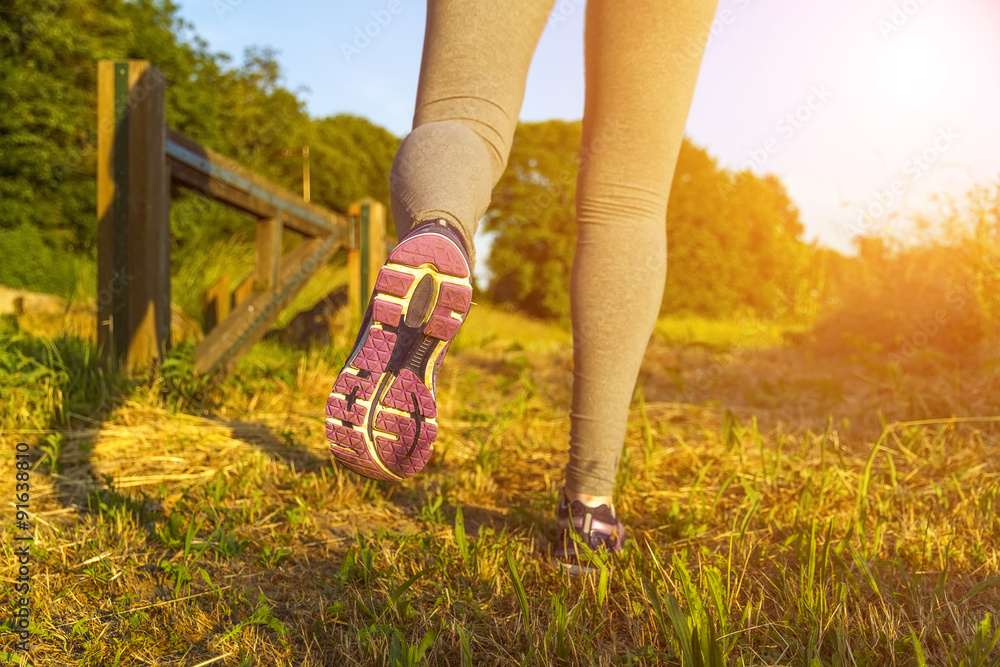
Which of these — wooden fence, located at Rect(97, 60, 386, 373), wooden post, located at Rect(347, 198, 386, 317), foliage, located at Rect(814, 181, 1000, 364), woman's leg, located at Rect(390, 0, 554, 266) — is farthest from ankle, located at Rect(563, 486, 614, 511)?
wooden post, located at Rect(347, 198, 386, 317)

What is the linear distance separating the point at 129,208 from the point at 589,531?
1967 mm

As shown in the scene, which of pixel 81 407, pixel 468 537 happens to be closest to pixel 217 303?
pixel 81 407

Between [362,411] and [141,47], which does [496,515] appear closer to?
[362,411]

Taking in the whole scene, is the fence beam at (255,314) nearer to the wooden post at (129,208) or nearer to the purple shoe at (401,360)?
the wooden post at (129,208)

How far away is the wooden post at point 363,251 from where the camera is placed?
194 inches

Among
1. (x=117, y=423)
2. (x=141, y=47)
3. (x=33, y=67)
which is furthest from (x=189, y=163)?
(x=141, y=47)

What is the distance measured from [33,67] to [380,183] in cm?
1206

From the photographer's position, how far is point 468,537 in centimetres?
131

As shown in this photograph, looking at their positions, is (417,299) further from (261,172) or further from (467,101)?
(261,172)

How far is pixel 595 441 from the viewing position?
127 centimetres

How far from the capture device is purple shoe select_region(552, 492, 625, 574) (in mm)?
1222

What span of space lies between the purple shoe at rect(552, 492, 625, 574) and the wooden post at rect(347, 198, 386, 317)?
149 inches

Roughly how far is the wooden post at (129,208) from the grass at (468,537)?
16 centimetres

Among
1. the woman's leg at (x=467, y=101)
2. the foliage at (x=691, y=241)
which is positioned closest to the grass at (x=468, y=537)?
the woman's leg at (x=467, y=101)
